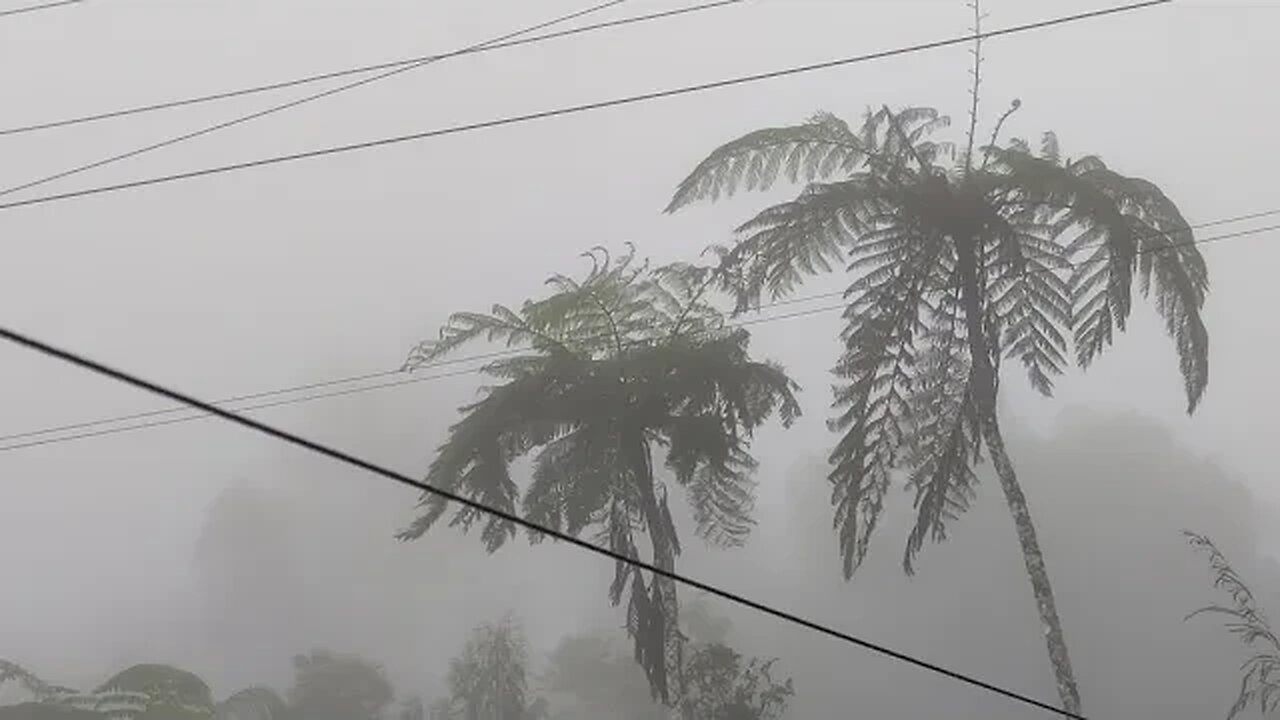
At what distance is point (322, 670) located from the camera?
3697 centimetres

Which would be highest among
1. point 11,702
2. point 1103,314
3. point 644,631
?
point 1103,314

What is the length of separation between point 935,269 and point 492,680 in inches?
793

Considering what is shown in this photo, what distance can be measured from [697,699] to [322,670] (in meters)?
21.5

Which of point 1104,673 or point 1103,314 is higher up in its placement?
point 1103,314

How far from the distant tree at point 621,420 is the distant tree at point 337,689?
17.6 meters

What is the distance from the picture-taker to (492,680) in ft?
113

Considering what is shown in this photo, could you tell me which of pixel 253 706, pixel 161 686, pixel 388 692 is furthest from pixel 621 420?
pixel 388 692

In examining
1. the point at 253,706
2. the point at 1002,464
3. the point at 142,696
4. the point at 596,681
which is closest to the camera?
the point at 1002,464

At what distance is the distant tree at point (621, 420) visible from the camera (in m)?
18.0

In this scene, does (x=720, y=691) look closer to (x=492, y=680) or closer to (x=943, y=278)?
(x=943, y=278)

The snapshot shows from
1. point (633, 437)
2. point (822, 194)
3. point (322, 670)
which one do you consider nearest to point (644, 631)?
point (633, 437)

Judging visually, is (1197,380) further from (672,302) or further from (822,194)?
(672,302)

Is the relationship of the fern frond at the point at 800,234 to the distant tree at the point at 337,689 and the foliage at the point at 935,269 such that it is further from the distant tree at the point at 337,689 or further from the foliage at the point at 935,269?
the distant tree at the point at 337,689

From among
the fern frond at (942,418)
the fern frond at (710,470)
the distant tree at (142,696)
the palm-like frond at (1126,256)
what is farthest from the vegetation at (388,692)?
the palm-like frond at (1126,256)
